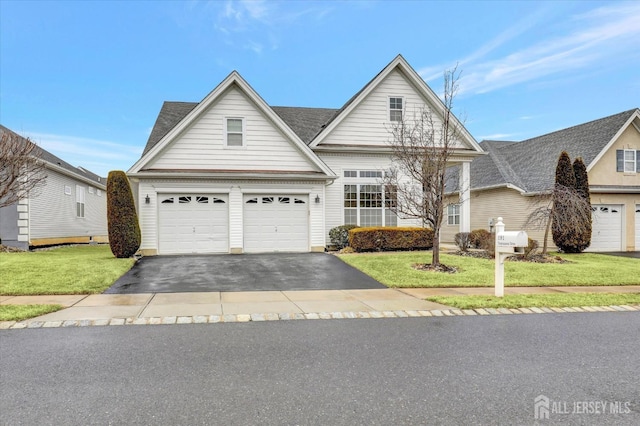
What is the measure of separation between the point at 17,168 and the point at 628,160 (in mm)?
30201

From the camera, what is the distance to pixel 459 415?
330 cm

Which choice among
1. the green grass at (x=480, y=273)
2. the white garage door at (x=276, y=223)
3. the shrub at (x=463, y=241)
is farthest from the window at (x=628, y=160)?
the white garage door at (x=276, y=223)

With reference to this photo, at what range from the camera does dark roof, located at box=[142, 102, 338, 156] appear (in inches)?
778

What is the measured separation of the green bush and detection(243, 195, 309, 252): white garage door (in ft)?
14.2

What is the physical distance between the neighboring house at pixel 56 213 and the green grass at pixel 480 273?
1537cm

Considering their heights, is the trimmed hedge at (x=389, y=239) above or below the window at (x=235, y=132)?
below

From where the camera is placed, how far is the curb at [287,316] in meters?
6.13

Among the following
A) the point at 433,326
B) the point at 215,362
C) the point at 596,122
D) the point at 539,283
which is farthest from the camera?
the point at 596,122

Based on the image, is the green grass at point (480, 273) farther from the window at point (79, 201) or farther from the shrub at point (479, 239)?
the window at point (79, 201)

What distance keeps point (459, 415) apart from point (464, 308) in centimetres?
439

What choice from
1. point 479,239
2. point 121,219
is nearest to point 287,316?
point 121,219

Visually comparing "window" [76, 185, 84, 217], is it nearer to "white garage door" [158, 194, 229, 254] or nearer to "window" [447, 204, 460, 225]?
"white garage door" [158, 194, 229, 254]

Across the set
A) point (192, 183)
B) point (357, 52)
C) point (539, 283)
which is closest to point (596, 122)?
point (357, 52)

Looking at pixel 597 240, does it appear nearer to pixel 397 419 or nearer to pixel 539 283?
pixel 539 283
